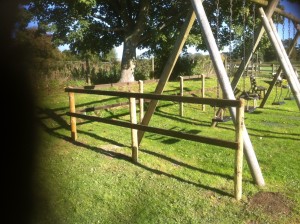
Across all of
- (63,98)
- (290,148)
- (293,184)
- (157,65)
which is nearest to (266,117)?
(290,148)

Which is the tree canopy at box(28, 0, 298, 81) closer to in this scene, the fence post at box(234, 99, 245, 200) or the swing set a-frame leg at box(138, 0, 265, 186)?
the swing set a-frame leg at box(138, 0, 265, 186)

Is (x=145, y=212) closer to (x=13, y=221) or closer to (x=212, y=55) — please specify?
(x=13, y=221)

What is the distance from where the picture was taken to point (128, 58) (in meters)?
16.8

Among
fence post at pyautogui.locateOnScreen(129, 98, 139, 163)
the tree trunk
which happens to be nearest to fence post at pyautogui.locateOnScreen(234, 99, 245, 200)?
fence post at pyautogui.locateOnScreen(129, 98, 139, 163)

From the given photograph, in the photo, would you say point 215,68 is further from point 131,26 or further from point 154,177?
point 131,26

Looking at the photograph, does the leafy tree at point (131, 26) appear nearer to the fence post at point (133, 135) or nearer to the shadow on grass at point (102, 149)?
the shadow on grass at point (102, 149)

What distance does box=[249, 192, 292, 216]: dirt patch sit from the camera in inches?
151

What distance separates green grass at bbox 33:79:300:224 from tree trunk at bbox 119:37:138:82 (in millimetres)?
8864

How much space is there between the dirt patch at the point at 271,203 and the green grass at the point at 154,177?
43mm

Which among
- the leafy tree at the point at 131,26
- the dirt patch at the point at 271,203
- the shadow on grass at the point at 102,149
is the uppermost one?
the leafy tree at the point at 131,26

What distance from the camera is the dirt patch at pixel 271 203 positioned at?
12.5ft

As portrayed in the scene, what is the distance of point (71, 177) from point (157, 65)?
53.6ft

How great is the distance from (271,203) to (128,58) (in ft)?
44.9

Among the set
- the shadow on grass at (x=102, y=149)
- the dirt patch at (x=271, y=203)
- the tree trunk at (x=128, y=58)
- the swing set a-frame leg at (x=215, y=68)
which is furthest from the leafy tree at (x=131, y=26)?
the dirt patch at (x=271, y=203)
